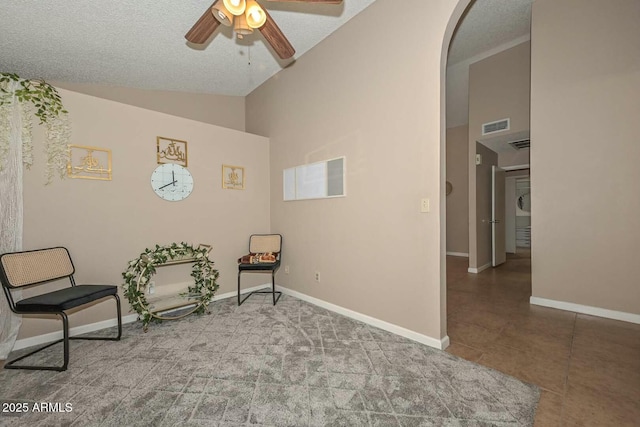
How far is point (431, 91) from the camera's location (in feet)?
7.27

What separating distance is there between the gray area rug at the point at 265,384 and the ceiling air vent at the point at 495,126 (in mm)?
4167

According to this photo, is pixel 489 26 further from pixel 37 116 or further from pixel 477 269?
pixel 37 116

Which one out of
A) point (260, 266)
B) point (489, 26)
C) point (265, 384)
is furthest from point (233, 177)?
point (489, 26)

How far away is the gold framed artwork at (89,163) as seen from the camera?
2564 mm

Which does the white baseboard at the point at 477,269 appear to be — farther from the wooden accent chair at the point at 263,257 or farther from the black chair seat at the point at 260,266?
the black chair seat at the point at 260,266

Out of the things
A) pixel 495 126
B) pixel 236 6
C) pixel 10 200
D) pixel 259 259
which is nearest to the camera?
pixel 236 6

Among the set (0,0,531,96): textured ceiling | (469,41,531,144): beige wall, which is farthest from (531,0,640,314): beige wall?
(469,41,531,144): beige wall

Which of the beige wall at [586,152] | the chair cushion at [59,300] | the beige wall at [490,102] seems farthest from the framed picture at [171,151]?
the beige wall at [490,102]

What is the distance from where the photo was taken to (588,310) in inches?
114

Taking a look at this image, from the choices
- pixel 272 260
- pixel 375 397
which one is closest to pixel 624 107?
pixel 375 397

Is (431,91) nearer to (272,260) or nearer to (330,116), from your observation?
(330,116)

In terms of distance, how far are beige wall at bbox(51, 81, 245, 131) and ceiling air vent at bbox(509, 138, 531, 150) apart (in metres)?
5.22

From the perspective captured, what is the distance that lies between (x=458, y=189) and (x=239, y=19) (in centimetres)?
688

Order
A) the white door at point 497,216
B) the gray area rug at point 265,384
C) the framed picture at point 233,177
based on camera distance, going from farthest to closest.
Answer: the white door at point 497,216
the framed picture at point 233,177
the gray area rug at point 265,384
